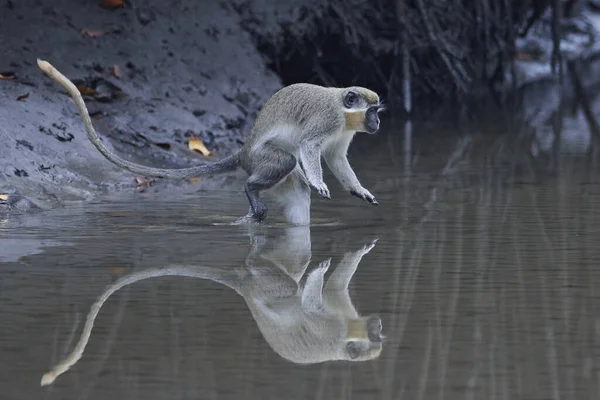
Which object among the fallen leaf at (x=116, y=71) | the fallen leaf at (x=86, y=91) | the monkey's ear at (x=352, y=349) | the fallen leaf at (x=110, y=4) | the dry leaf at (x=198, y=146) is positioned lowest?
the dry leaf at (x=198, y=146)

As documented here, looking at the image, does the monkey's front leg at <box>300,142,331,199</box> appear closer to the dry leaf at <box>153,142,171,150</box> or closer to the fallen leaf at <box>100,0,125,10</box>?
the dry leaf at <box>153,142,171,150</box>

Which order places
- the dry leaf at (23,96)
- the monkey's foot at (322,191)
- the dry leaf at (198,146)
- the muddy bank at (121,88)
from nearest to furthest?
the monkey's foot at (322,191) → the muddy bank at (121,88) → the dry leaf at (23,96) → the dry leaf at (198,146)

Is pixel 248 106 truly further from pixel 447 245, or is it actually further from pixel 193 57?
pixel 447 245

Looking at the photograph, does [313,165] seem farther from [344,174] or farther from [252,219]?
[252,219]

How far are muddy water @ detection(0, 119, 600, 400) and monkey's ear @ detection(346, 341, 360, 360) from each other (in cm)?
4

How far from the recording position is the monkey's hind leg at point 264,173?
829 centimetres

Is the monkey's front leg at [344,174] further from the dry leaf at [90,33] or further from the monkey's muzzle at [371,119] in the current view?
the dry leaf at [90,33]

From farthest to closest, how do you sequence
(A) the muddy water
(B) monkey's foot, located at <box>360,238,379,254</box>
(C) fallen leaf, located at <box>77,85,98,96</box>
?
(C) fallen leaf, located at <box>77,85,98,96</box> < (B) monkey's foot, located at <box>360,238,379,254</box> < (A) the muddy water

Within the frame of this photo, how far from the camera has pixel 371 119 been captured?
8.55 metres

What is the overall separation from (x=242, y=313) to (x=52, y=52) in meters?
6.99

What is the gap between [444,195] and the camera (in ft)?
30.7

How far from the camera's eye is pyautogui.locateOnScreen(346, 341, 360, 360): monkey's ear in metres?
4.84

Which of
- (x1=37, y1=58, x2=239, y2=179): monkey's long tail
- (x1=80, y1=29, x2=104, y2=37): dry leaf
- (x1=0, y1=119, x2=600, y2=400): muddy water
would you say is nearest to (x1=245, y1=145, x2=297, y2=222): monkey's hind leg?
(x1=0, y1=119, x2=600, y2=400): muddy water

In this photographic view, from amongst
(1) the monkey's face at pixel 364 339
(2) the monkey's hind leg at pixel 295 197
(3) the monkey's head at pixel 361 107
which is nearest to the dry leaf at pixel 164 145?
(2) the monkey's hind leg at pixel 295 197
